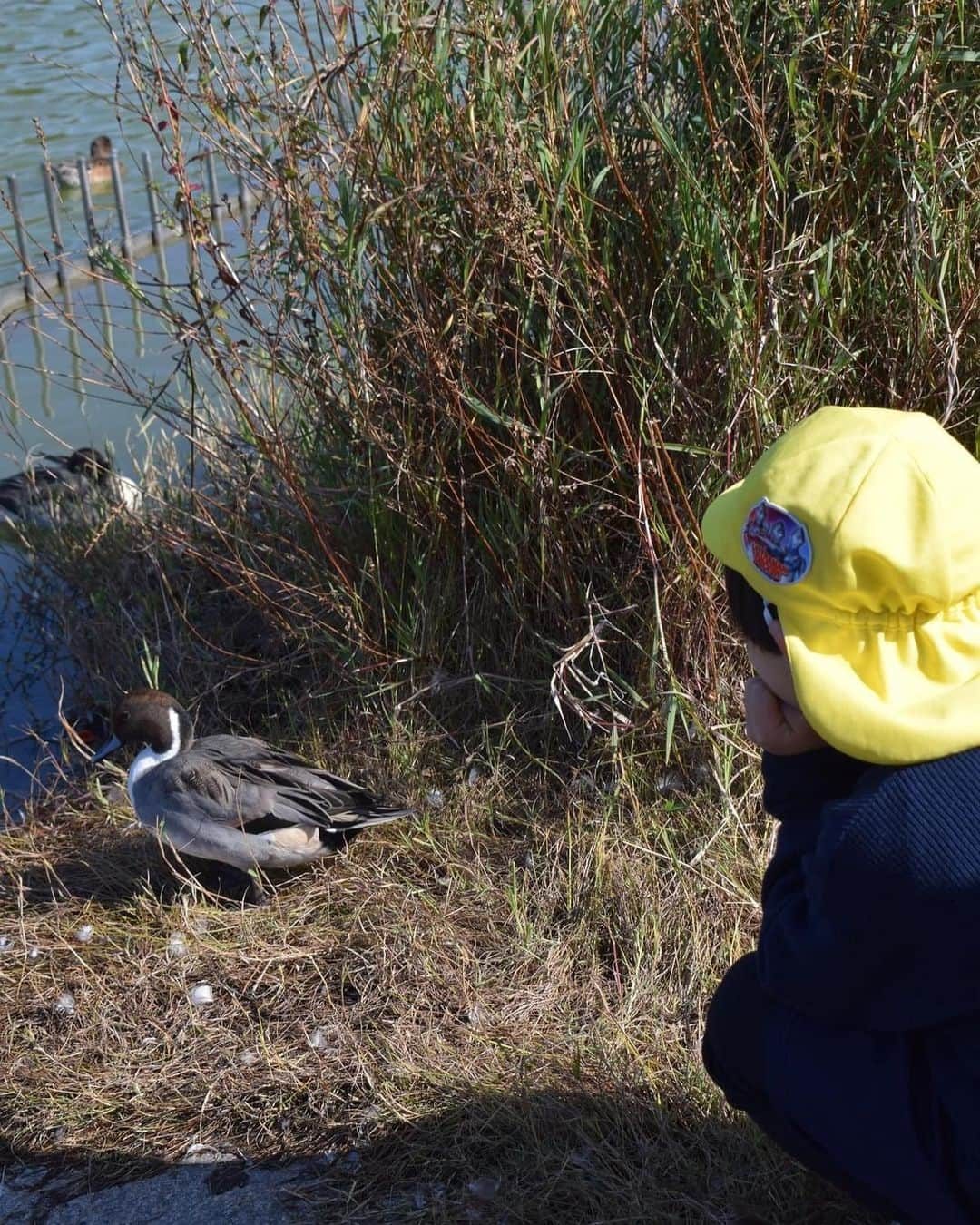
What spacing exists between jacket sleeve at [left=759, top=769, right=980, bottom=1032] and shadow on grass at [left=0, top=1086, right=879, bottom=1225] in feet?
2.46

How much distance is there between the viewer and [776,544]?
5.79 ft

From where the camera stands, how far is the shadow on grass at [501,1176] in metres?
2.38

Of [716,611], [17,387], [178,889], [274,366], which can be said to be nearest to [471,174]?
[274,366]

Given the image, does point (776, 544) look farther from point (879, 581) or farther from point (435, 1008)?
point (435, 1008)

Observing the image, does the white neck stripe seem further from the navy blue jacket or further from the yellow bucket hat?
the yellow bucket hat

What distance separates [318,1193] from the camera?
99.3 inches

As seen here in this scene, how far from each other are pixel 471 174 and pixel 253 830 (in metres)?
1.87

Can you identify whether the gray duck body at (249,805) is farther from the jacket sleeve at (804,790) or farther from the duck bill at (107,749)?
the jacket sleeve at (804,790)

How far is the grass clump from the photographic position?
9.67ft

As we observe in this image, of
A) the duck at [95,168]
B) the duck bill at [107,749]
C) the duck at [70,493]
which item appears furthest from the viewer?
the duck at [95,168]

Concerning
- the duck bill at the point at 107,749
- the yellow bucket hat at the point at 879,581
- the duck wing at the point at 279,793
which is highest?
the yellow bucket hat at the point at 879,581

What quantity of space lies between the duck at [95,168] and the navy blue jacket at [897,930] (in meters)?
10.9

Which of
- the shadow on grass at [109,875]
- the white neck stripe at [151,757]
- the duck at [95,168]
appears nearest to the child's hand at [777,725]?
the shadow on grass at [109,875]

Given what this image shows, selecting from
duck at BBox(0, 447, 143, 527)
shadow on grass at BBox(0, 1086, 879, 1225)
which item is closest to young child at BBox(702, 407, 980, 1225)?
shadow on grass at BBox(0, 1086, 879, 1225)
